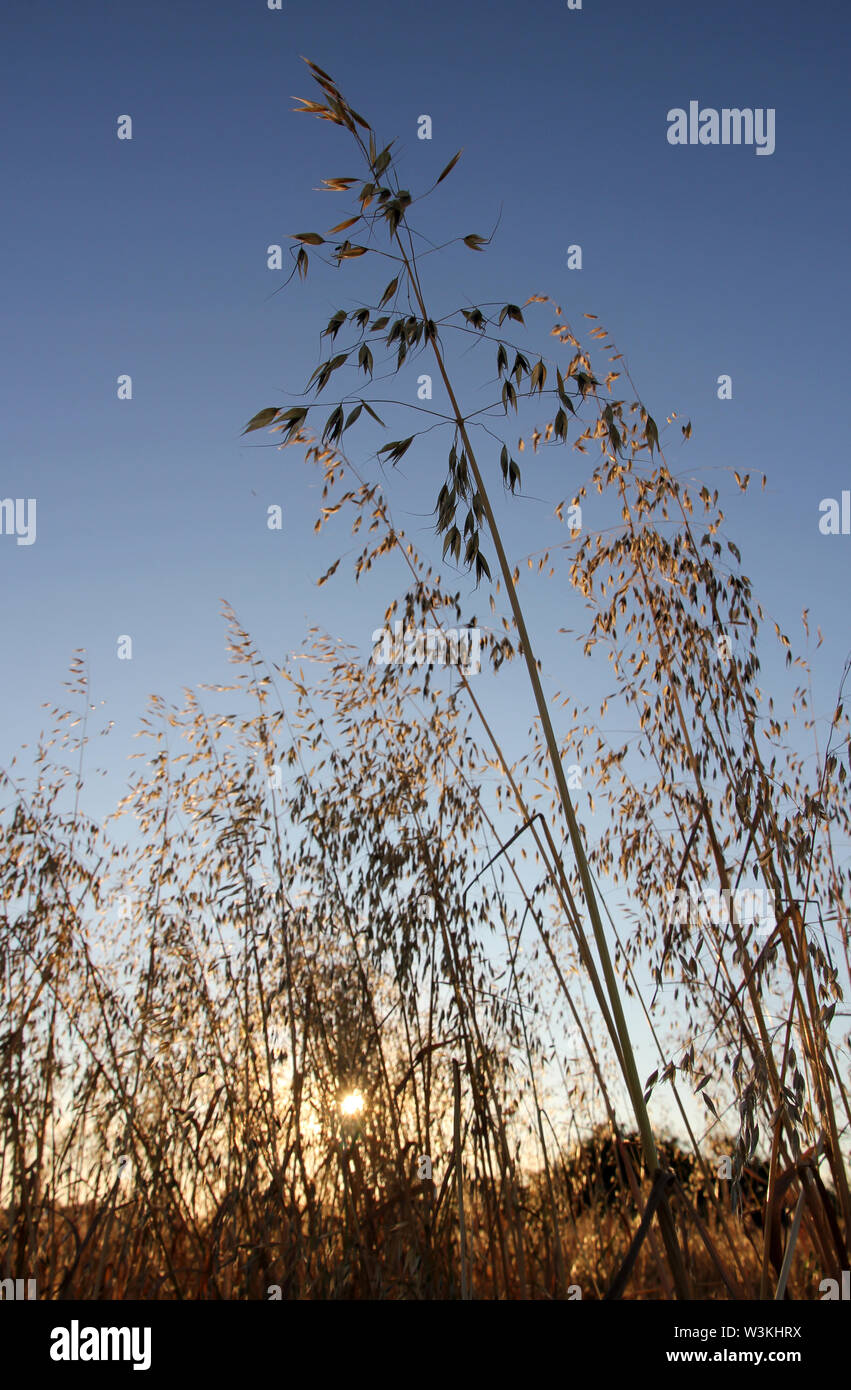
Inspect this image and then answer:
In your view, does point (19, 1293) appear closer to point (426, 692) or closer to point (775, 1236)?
point (775, 1236)

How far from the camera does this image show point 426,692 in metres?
2.79

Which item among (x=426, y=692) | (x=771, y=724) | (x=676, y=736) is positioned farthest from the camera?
(x=426, y=692)

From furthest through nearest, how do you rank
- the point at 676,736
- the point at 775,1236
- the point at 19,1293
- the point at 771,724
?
the point at 771,724 → the point at 676,736 → the point at 19,1293 → the point at 775,1236

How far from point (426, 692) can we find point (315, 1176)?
142cm

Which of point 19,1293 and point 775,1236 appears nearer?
point 775,1236

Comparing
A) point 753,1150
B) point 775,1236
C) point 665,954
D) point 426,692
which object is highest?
point 426,692

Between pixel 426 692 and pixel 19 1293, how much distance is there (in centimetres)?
182
